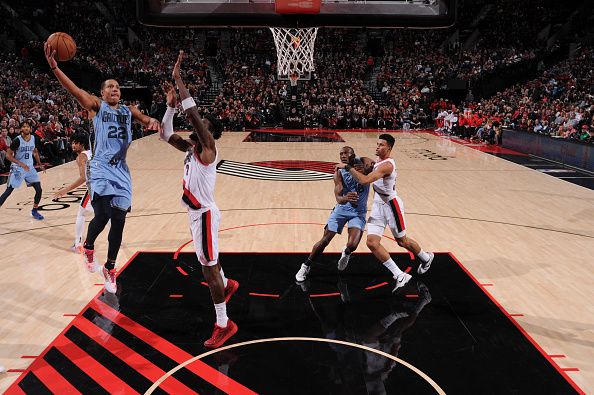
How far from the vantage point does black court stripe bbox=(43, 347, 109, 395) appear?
3426 mm

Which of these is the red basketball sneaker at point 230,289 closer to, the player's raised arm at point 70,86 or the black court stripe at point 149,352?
the black court stripe at point 149,352

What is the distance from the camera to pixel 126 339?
4.11 m

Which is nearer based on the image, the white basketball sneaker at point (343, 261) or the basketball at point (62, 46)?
the basketball at point (62, 46)

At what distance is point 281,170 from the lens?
12648mm

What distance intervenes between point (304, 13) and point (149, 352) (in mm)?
6919

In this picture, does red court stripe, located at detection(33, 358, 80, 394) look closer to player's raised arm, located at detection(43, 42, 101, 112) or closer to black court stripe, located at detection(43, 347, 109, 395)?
black court stripe, located at detection(43, 347, 109, 395)

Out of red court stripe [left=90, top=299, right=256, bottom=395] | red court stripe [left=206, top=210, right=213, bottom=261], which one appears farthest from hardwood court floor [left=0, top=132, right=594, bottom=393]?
red court stripe [left=206, top=210, right=213, bottom=261]

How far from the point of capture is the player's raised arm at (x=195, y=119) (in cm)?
363

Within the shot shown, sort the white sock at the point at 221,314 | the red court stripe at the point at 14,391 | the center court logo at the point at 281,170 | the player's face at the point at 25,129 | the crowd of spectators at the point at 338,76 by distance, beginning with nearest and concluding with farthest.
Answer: the red court stripe at the point at 14,391, the white sock at the point at 221,314, the player's face at the point at 25,129, the center court logo at the point at 281,170, the crowd of spectators at the point at 338,76

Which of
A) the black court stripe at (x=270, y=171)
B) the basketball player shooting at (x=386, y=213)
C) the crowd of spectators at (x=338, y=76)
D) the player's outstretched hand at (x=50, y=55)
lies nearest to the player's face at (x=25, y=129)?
the player's outstretched hand at (x=50, y=55)

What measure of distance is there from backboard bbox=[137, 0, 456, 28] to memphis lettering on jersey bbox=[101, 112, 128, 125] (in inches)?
190

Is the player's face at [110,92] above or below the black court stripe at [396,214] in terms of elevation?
above

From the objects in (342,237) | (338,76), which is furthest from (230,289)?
(338,76)

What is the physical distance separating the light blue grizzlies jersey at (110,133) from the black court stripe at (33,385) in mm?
1870
